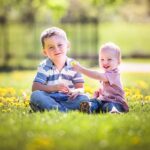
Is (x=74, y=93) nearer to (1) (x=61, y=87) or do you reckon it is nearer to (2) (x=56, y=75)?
(1) (x=61, y=87)

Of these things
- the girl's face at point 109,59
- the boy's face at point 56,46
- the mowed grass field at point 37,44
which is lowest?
the mowed grass field at point 37,44

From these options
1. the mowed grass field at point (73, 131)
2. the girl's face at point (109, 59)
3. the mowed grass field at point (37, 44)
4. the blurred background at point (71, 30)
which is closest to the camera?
the mowed grass field at point (73, 131)

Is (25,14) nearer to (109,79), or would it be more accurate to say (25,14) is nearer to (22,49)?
(22,49)

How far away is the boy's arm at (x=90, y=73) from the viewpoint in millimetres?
7177

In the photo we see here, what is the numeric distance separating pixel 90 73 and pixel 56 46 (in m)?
0.59

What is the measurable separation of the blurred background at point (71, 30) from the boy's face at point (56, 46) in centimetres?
1074

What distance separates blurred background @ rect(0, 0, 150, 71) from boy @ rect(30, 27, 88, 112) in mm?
10732

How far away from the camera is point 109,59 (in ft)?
24.6

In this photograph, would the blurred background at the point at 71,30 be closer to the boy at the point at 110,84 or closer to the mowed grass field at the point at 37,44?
the mowed grass field at the point at 37,44

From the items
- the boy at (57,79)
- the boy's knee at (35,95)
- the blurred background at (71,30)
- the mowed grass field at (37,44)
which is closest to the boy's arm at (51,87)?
the boy at (57,79)

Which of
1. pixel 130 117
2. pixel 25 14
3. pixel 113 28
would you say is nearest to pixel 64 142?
pixel 130 117

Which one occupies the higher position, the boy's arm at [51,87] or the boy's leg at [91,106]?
the boy's arm at [51,87]

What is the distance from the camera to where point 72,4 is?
27.3m

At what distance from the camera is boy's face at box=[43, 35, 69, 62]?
7547mm
